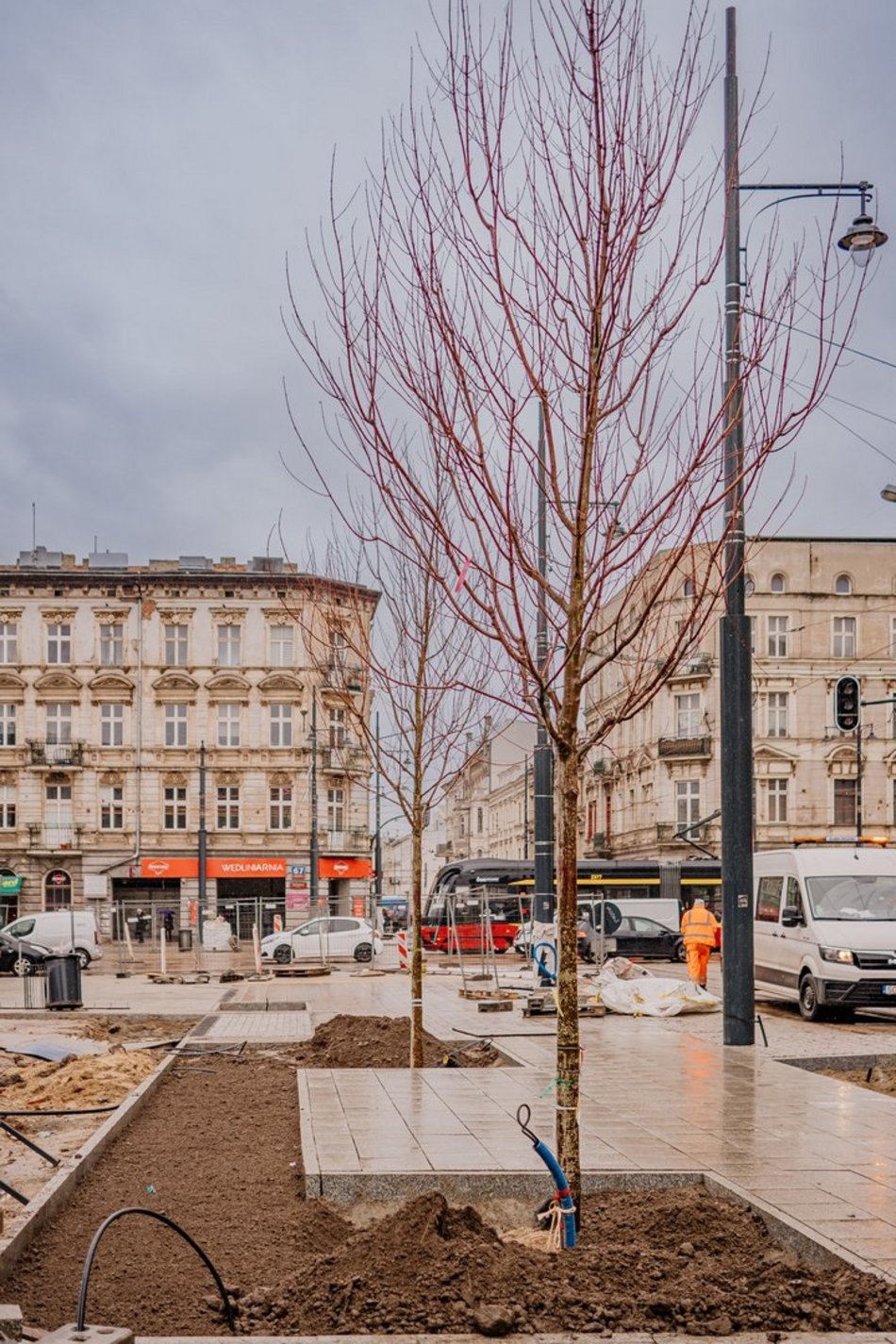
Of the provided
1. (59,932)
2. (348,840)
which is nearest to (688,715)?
(348,840)

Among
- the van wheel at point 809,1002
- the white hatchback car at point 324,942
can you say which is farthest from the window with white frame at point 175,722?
the van wheel at point 809,1002

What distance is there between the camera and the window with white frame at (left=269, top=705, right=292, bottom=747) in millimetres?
67250

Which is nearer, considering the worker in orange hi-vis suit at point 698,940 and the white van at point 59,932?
the worker in orange hi-vis suit at point 698,940

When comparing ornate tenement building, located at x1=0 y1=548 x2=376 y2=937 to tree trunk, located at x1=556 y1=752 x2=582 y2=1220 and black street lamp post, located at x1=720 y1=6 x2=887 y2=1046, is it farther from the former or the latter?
tree trunk, located at x1=556 y1=752 x2=582 y2=1220

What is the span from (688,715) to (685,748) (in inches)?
67.3

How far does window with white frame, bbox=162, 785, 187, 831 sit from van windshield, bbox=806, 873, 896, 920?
48008 mm

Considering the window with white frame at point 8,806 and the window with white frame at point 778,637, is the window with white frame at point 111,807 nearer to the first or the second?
the window with white frame at point 8,806

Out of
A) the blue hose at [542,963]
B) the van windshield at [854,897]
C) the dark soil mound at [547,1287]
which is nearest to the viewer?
the dark soil mound at [547,1287]

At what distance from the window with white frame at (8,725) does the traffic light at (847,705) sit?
49217 millimetres

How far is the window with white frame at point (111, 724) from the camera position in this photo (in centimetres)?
6694

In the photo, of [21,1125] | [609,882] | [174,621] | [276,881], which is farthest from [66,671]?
[21,1125]

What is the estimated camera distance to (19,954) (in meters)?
38.6

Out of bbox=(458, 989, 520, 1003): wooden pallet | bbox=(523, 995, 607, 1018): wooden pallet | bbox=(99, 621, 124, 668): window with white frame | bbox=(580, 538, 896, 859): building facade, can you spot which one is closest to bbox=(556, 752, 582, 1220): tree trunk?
bbox=(523, 995, 607, 1018): wooden pallet

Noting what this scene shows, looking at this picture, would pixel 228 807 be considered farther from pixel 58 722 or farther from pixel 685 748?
pixel 685 748
